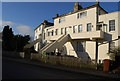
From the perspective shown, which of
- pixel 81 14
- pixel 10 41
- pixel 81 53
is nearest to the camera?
pixel 81 53

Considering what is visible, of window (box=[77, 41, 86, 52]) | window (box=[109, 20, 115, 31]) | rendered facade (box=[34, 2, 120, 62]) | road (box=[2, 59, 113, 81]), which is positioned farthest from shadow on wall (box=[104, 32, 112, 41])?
road (box=[2, 59, 113, 81])

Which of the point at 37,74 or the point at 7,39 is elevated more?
the point at 7,39

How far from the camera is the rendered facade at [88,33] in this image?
818 inches

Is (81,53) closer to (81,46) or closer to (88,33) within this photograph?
(81,46)

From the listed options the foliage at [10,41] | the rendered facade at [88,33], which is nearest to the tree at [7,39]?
the foliage at [10,41]

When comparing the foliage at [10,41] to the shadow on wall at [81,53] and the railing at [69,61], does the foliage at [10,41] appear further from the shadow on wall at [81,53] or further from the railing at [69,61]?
the railing at [69,61]

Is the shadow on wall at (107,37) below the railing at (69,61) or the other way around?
the other way around

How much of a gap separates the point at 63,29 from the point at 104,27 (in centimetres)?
1012

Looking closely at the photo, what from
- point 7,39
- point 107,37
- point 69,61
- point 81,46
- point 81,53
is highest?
point 7,39

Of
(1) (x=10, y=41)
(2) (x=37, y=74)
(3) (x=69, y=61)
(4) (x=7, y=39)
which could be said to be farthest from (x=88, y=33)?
(4) (x=7, y=39)

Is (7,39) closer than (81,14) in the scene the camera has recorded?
No

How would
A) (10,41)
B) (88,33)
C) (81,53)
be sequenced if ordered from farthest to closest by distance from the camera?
(10,41), (81,53), (88,33)

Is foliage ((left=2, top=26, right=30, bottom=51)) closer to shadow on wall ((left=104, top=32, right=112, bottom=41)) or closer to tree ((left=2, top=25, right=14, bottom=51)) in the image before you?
tree ((left=2, top=25, right=14, bottom=51))

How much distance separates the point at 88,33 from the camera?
73.7ft
